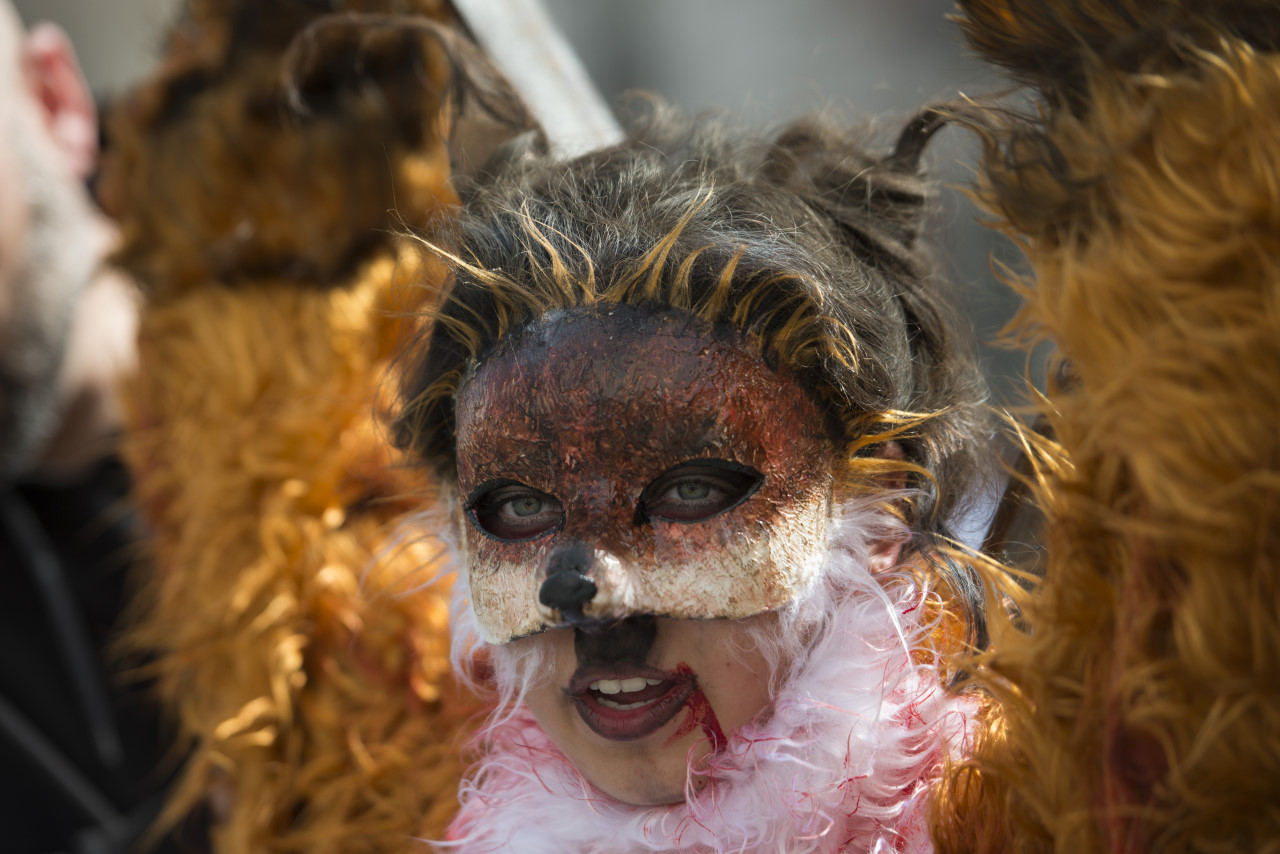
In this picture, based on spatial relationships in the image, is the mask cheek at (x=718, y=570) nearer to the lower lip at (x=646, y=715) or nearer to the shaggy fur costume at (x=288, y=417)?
the lower lip at (x=646, y=715)

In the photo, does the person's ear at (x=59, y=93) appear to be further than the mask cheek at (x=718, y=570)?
Yes

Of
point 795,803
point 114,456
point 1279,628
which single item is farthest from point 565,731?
point 114,456

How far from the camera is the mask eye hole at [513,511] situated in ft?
2.89

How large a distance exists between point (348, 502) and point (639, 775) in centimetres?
71

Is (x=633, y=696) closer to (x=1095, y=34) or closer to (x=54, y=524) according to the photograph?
(x=1095, y=34)

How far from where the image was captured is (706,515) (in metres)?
0.84

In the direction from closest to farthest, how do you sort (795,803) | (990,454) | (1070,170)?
1. (1070,170)
2. (795,803)
3. (990,454)

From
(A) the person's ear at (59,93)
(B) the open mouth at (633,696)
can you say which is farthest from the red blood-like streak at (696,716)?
(A) the person's ear at (59,93)

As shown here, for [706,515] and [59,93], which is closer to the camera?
[706,515]

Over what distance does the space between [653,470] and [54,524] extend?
1.73 m

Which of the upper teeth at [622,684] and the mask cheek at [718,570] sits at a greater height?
the mask cheek at [718,570]

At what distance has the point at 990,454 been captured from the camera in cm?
103

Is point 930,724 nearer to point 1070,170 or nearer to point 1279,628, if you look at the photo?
point 1279,628

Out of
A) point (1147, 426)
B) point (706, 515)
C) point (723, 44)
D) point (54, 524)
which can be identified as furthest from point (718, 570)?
point (723, 44)
